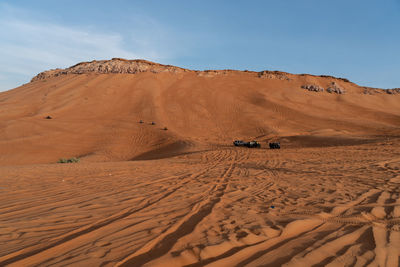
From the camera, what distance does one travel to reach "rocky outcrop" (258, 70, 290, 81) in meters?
56.1

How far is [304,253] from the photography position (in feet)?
8.38

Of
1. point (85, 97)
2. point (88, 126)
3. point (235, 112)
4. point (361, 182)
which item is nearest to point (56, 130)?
point (88, 126)

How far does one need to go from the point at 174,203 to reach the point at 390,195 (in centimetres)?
439

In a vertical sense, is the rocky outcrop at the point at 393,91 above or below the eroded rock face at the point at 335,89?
above

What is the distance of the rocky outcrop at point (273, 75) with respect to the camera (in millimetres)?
56100

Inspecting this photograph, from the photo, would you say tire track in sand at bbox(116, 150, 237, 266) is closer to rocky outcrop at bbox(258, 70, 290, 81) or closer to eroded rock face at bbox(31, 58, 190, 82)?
eroded rock face at bbox(31, 58, 190, 82)

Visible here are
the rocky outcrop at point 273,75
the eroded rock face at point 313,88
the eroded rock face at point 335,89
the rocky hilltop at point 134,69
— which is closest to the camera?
the eroded rock face at point 313,88

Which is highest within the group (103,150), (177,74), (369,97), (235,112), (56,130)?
(177,74)

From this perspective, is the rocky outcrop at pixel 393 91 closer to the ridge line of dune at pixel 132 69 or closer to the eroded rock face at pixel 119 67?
the ridge line of dune at pixel 132 69

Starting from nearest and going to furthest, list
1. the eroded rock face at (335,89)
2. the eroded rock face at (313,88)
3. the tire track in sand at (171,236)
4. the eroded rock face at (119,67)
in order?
the tire track in sand at (171,236) → the eroded rock face at (313,88) → the eroded rock face at (335,89) → the eroded rock face at (119,67)

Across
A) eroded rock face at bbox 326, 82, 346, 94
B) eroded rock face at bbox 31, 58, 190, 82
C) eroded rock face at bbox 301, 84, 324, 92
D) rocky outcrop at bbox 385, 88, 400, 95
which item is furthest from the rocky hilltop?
rocky outcrop at bbox 385, 88, 400, 95

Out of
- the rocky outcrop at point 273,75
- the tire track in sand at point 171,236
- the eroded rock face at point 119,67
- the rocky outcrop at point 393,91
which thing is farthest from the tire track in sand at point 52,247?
the rocky outcrop at point 393,91

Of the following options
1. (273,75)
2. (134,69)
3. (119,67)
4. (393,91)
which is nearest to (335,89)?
(273,75)

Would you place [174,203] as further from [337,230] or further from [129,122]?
[129,122]
